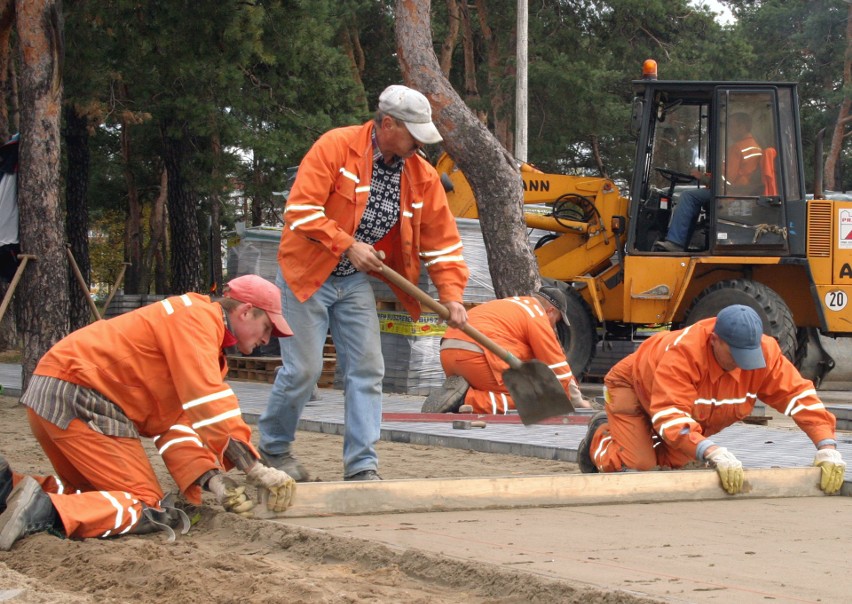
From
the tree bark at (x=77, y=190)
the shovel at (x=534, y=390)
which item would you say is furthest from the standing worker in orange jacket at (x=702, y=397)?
the tree bark at (x=77, y=190)

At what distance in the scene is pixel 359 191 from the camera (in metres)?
6.20

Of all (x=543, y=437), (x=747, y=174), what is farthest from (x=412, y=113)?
(x=747, y=174)

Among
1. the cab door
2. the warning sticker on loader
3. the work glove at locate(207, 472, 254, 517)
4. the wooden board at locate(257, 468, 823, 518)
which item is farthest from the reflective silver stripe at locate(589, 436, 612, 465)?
the warning sticker on loader

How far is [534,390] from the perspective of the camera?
22.4ft

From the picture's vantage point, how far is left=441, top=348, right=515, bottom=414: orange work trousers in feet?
33.0

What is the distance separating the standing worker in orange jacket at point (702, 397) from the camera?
20.2 ft

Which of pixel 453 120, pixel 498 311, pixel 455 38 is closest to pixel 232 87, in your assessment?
pixel 453 120

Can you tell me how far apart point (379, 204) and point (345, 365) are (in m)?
0.86

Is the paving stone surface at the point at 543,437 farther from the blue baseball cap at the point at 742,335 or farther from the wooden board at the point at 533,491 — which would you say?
the blue baseball cap at the point at 742,335

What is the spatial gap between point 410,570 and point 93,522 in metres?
1.40

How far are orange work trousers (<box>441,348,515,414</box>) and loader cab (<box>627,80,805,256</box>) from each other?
12.7ft

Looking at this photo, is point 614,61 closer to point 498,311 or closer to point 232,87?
point 232,87

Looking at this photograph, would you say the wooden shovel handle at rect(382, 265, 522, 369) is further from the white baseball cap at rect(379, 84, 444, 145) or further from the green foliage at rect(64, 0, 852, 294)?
the green foliage at rect(64, 0, 852, 294)

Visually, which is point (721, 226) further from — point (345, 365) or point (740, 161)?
point (345, 365)
